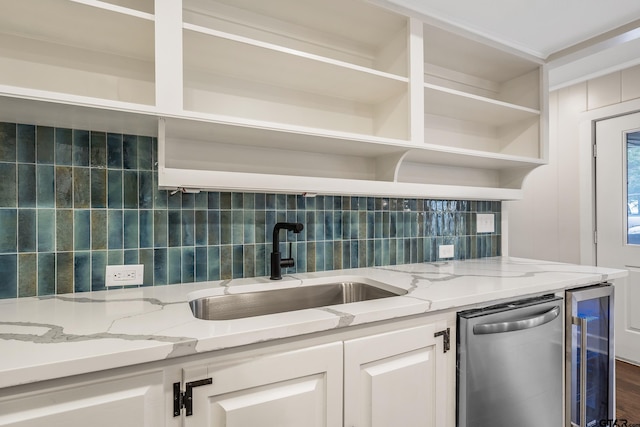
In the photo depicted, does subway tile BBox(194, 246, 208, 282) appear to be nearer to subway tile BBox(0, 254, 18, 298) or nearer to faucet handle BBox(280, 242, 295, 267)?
faucet handle BBox(280, 242, 295, 267)

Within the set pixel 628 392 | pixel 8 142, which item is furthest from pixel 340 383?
pixel 628 392

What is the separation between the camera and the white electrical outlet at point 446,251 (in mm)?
2137

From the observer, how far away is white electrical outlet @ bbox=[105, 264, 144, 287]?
4.37 feet

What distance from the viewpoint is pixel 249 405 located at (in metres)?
0.88

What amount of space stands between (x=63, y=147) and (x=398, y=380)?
4.80 ft

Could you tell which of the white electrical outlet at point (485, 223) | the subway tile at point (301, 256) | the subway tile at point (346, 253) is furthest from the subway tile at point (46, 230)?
the white electrical outlet at point (485, 223)

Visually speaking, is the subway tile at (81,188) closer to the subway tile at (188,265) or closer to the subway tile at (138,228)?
the subway tile at (138,228)

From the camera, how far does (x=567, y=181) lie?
2.97m

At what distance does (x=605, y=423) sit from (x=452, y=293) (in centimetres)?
124

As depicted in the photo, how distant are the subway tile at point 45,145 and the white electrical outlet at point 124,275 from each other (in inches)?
17.8

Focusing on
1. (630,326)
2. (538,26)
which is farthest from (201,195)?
(630,326)

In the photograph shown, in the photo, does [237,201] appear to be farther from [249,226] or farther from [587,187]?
[587,187]

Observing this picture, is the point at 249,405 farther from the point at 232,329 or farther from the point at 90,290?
the point at 90,290

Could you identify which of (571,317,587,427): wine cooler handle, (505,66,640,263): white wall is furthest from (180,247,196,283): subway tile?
(505,66,640,263): white wall
